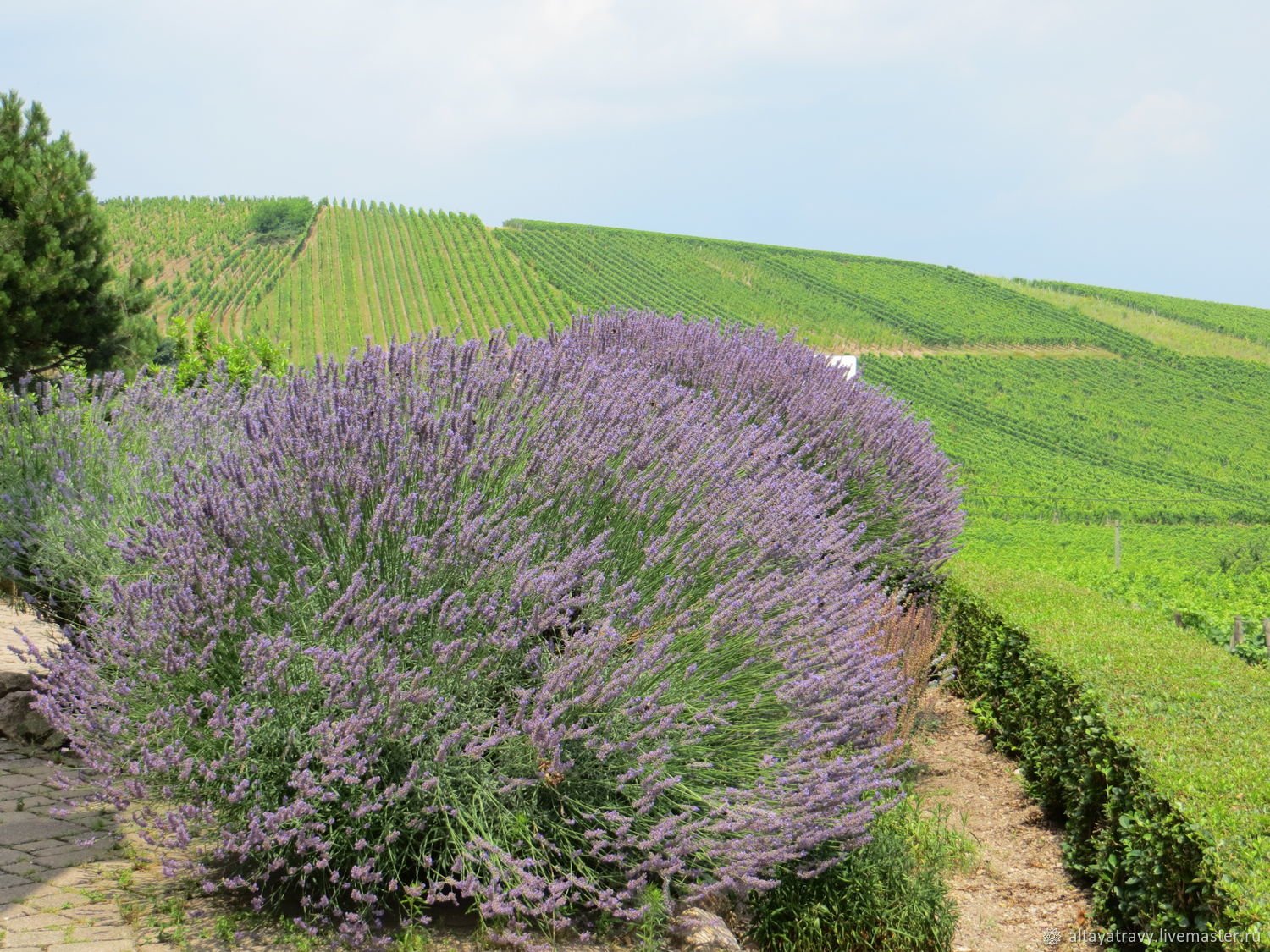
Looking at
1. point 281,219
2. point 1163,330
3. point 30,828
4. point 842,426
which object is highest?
point 1163,330

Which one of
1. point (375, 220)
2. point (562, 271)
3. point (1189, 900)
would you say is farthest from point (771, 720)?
point (375, 220)

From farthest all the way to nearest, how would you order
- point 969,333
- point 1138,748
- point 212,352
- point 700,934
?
point 969,333 → point 212,352 → point 1138,748 → point 700,934

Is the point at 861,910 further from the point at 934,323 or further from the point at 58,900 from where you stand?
the point at 934,323

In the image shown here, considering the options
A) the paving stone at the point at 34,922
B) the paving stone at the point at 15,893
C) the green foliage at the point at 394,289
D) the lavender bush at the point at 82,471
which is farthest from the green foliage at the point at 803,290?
the paving stone at the point at 34,922

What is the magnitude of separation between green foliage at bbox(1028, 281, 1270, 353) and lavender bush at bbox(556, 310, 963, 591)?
59.6m

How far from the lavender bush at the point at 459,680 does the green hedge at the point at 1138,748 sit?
42.4 inches

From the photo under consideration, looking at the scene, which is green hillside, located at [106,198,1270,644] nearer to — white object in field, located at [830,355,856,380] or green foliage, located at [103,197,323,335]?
green foliage, located at [103,197,323,335]

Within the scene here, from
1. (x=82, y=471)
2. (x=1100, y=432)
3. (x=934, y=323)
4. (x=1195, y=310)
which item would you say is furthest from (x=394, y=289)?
(x=1195, y=310)

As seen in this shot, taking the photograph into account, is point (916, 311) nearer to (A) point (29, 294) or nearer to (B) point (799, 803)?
(A) point (29, 294)

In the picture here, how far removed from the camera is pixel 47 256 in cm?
870

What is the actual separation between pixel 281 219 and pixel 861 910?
60.7 meters

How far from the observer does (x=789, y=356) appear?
8227mm

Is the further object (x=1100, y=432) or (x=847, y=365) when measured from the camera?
(x=1100, y=432)

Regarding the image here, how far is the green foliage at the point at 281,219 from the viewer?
55906 millimetres
